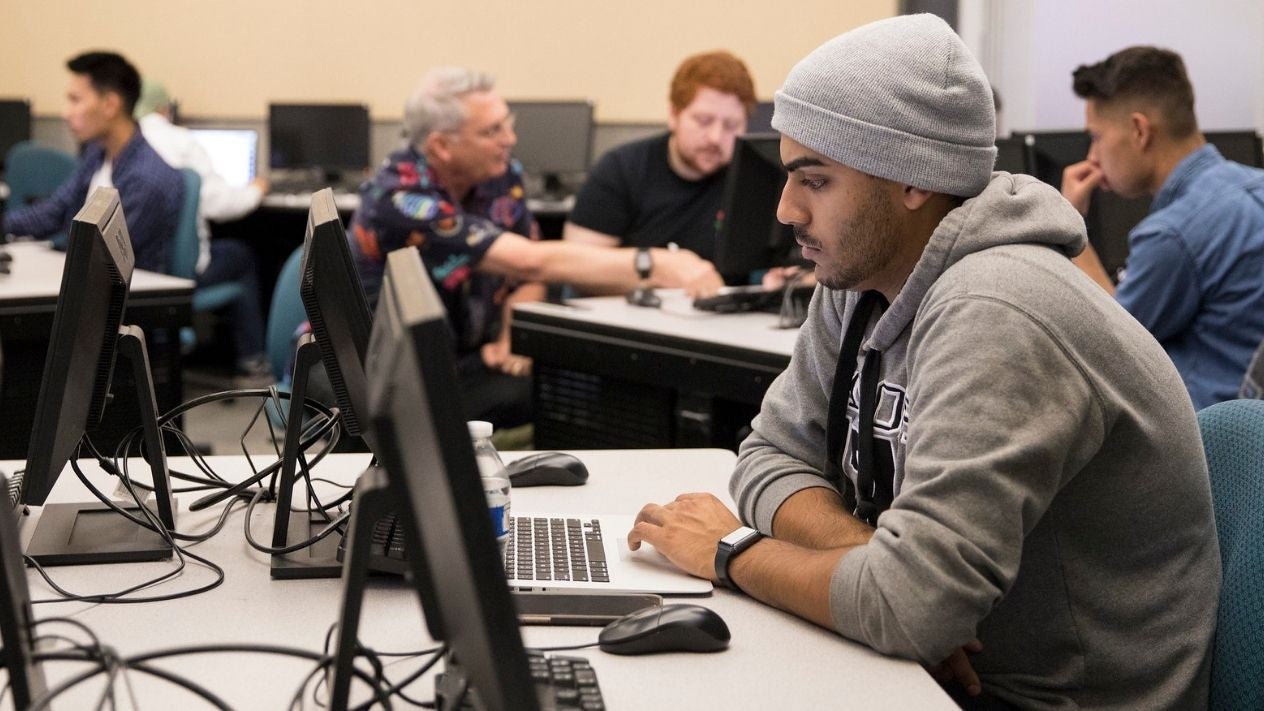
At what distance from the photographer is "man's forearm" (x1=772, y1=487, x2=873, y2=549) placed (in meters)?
1.39

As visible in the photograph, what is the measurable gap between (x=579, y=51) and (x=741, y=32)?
0.86 meters

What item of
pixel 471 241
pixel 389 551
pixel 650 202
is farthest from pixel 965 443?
pixel 650 202

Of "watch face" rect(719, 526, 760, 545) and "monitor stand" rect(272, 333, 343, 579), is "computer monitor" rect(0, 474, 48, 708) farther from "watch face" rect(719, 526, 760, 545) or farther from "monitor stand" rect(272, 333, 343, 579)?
"watch face" rect(719, 526, 760, 545)

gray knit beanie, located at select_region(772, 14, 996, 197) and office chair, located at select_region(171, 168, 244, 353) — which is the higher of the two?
gray knit beanie, located at select_region(772, 14, 996, 197)

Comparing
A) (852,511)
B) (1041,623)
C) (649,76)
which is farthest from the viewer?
(649,76)

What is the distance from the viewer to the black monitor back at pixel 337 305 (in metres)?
1.33

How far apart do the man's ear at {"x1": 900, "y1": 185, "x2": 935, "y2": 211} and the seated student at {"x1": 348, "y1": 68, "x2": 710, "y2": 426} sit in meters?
1.88

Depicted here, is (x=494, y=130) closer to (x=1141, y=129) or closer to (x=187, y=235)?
(x=1141, y=129)

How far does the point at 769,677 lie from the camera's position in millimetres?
1172

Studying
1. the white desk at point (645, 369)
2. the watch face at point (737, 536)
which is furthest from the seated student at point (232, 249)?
the watch face at point (737, 536)

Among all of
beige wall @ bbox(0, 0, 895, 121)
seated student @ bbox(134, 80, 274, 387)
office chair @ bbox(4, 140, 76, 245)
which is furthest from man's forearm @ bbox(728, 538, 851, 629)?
office chair @ bbox(4, 140, 76, 245)

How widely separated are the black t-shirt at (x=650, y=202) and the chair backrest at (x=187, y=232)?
147cm

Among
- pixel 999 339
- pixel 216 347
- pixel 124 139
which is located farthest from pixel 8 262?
pixel 999 339

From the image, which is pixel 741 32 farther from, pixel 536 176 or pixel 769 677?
pixel 769 677
